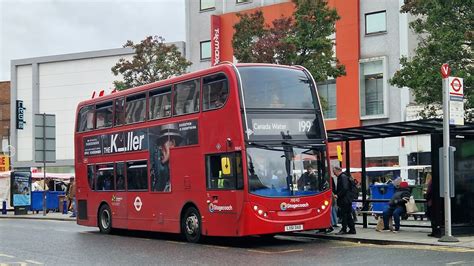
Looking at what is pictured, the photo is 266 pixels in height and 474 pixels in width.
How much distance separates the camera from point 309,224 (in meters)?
15.3

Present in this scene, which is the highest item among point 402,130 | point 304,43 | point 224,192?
point 304,43

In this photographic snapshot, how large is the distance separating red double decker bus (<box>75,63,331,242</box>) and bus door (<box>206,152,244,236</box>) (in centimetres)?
2

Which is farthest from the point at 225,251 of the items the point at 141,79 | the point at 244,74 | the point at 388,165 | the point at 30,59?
the point at 30,59

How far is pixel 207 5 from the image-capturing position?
47219 mm

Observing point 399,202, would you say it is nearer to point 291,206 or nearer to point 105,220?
point 291,206

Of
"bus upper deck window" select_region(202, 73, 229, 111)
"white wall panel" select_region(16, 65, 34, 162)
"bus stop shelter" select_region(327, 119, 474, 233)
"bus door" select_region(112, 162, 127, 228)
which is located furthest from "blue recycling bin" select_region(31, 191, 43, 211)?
"white wall panel" select_region(16, 65, 34, 162)

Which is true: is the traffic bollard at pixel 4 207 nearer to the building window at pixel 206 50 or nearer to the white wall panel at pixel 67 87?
the building window at pixel 206 50

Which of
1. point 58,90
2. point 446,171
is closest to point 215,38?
point 58,90

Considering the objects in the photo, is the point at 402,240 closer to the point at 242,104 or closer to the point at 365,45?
the point at 242,104

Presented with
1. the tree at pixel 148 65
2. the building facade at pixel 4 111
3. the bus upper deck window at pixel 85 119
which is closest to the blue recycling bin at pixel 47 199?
the tree at pixel 148 65

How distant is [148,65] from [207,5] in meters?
12.4

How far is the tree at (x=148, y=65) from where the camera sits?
36.0m

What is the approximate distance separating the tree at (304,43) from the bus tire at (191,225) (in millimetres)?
13329

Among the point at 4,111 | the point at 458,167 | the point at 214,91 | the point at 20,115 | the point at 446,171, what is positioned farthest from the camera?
the point at 4,111
